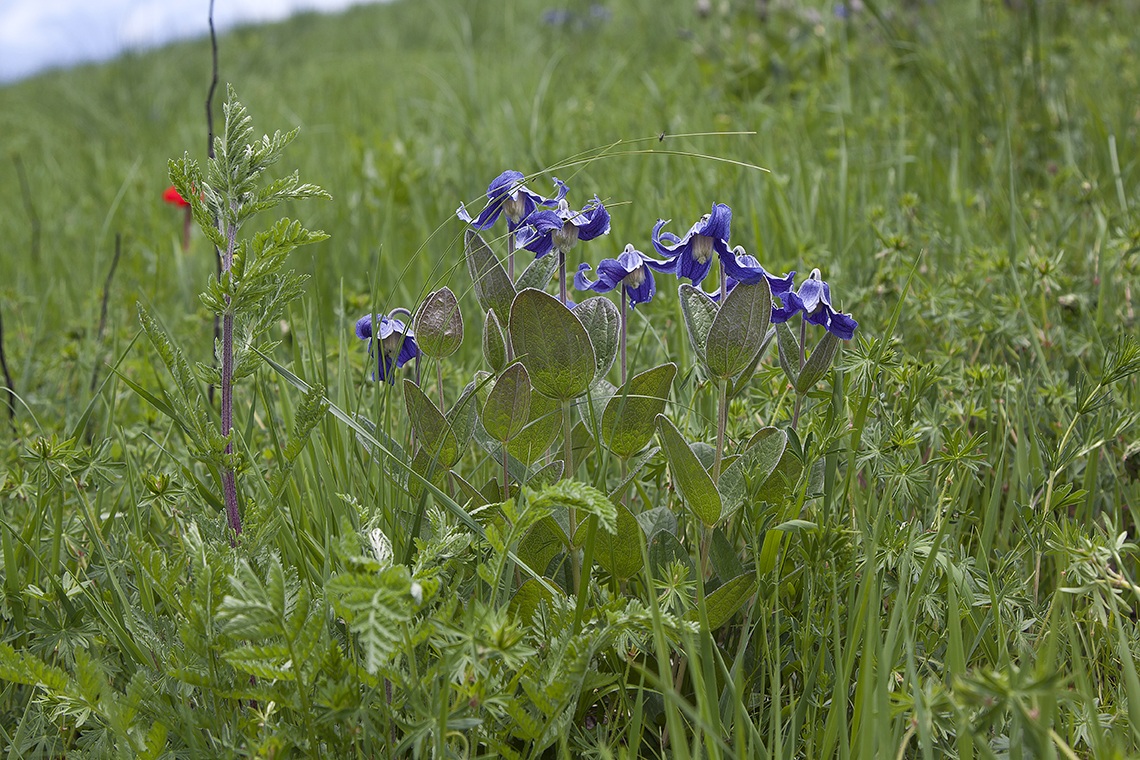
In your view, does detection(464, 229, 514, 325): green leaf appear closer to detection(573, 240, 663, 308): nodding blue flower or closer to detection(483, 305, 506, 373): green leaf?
detection(483, 305, 506, 373): green leaf

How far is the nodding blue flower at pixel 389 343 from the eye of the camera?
143 cm

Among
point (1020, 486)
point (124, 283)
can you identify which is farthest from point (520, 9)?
point (1020, 486)

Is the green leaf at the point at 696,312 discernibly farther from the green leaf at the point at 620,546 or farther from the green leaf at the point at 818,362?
the green leaf at the point at 620,546


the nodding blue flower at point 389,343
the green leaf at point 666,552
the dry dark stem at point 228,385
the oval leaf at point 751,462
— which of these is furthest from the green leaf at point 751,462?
the dry dark stem at point 228,385

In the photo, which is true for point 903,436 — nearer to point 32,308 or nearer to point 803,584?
point 803,584

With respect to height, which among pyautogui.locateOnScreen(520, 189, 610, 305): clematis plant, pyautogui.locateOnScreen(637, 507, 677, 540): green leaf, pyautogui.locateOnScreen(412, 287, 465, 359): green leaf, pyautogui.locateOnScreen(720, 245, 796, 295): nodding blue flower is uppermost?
pyautogui.locateOnScreen(520, 189, 610, 305): clematis plant

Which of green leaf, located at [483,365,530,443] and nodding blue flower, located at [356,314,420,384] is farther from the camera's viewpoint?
nodding blue flower, located at [356,314,420,384]

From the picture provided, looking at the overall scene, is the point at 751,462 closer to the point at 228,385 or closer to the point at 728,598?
the point at 728,598

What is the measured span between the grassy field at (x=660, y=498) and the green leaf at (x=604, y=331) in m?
0.10

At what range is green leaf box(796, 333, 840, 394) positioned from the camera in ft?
4.53

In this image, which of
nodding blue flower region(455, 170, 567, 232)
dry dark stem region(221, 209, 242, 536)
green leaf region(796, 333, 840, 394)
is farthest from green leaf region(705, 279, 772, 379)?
dry dark stem region(221, 209, 242, 536)

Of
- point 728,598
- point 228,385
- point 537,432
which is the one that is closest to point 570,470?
point 537,432

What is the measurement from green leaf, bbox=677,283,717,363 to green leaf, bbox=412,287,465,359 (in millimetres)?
378

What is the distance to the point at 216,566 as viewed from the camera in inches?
44.1
